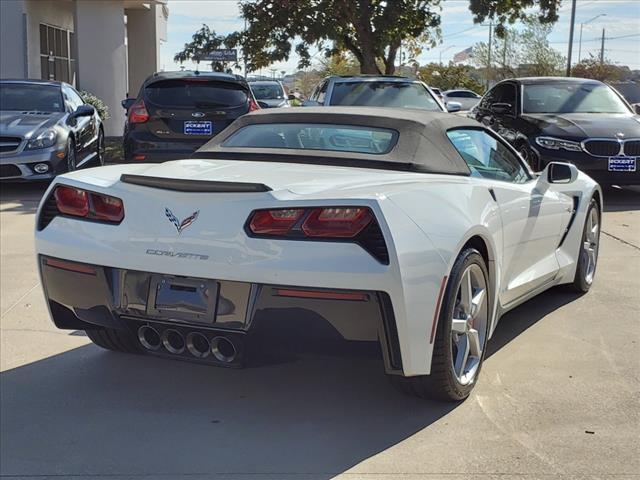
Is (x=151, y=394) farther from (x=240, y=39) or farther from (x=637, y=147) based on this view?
(x=240, y=39)

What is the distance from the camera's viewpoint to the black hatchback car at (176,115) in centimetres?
1064

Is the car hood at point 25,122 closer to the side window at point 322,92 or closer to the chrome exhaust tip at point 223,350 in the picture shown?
the side window at point 322,92

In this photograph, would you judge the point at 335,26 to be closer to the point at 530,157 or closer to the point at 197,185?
the point at 530,157

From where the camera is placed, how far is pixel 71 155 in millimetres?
11344

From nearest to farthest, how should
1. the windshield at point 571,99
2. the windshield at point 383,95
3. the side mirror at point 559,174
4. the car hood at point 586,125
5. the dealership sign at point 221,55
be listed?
the side mirror at point 559,174 → the car hood at point 586,125 → the windshield at point 571,99 → the windshield at point 383,95 → the dealership sign at point 221,55

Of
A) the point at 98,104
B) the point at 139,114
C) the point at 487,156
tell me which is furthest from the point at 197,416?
the point at 98,104

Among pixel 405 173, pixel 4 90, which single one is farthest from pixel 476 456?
pixel 4 90

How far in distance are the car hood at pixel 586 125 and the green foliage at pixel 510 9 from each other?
1111 centimetres


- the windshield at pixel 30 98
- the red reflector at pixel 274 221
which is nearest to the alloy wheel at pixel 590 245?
the red reflector at pixel 274 221

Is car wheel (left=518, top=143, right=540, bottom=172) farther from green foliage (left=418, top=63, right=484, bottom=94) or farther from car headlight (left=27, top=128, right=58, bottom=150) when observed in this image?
green foliage (left=418, top=63, right=484, bottom=94)

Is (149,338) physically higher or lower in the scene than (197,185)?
lower

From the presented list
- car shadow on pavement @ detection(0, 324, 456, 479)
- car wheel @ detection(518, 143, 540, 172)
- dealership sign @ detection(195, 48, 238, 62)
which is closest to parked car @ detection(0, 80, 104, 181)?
car wheel @ detection(518, 143, 540, 172)

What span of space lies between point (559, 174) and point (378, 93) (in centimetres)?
694

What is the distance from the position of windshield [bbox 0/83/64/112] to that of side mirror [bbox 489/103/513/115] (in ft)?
19.9
